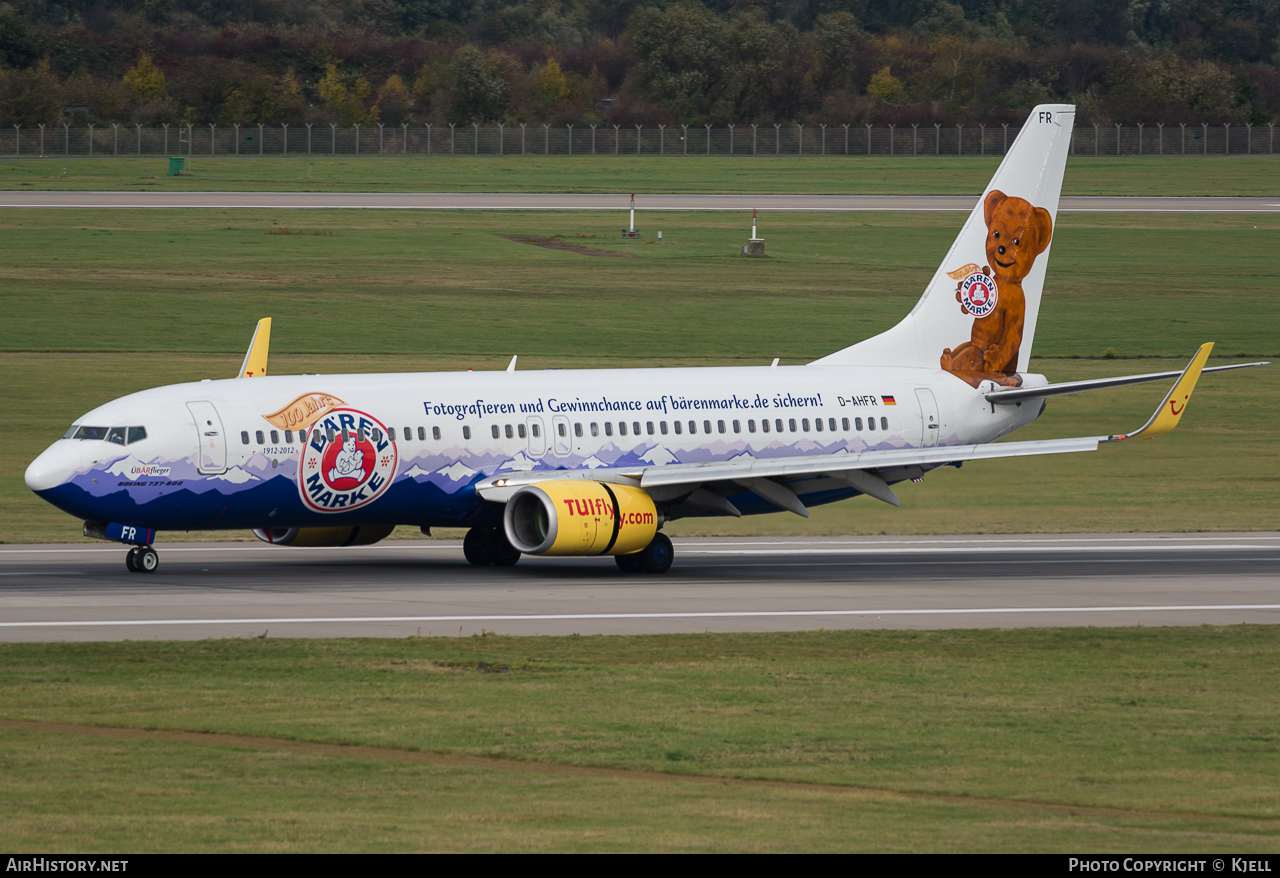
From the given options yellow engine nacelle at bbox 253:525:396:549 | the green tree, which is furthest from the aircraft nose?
the green tree

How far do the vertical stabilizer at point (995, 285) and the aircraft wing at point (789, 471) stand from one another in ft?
18.8

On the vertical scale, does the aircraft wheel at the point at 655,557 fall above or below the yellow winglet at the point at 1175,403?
below

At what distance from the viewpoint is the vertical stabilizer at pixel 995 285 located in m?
47.0

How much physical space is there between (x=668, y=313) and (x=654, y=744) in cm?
6712

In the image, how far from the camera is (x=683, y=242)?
105 m

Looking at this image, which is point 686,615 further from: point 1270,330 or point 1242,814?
point 1270,330

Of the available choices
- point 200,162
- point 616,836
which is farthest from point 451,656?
point 200,162

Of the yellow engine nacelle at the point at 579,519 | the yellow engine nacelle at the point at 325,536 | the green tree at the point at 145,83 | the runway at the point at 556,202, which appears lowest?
the yellow engine nacelle at the point at 325,536

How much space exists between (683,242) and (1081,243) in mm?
23646

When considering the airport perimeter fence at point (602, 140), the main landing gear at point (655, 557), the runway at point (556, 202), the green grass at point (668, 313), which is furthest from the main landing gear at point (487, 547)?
the airport perimeter fence at point (602, 140)

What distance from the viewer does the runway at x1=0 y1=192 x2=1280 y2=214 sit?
111312mm

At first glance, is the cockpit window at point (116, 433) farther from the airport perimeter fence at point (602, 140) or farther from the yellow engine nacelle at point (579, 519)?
the airport perimeter fence at point (602, 140)

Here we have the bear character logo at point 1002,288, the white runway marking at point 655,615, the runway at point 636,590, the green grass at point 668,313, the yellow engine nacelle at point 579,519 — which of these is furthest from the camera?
the green grass at point 668,313

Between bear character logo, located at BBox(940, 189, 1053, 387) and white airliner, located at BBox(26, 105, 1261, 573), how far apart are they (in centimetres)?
5
